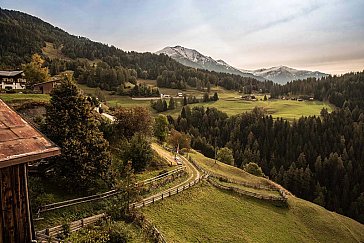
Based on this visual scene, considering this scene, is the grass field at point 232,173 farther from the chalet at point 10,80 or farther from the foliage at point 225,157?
the chalet at point 10,80

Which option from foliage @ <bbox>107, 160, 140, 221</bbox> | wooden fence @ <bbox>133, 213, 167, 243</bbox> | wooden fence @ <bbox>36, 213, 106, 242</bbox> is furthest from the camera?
foliage @ <bbox>107, 160, 140, 221</bbox>

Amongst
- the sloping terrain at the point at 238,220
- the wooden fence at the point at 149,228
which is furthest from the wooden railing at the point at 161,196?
the wooden fence at the point at 149,228

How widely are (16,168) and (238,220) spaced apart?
108ft

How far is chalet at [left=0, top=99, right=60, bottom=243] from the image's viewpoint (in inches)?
273

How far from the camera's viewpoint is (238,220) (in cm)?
3666

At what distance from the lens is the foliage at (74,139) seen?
3042cm

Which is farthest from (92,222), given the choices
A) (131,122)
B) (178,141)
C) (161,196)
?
(178,141)

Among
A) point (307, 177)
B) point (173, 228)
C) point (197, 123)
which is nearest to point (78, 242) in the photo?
point (173, 228)

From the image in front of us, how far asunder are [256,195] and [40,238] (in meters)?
32.1

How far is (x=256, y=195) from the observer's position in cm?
4588

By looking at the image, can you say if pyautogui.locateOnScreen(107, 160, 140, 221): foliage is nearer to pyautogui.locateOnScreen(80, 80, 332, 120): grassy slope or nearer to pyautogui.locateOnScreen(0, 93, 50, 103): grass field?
pyautogui.locateOnScreen(0, 93, 50, 103): grass field

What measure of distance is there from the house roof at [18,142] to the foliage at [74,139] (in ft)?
76.5

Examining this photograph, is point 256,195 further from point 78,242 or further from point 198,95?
point 198,95

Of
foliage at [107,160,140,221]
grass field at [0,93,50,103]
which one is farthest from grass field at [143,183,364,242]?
grass field at [0,93,50,103]
